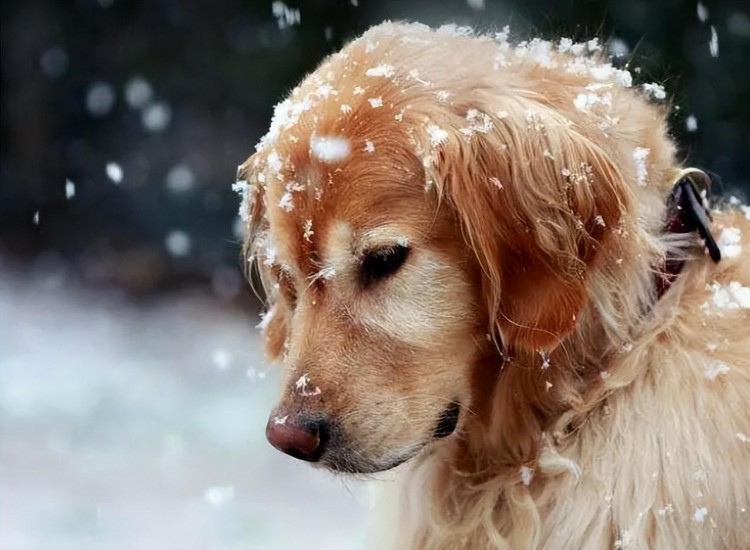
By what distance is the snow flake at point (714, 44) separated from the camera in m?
5.57

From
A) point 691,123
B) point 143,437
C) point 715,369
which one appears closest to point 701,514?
point 715,369

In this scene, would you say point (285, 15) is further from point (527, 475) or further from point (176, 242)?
point (527, 475)

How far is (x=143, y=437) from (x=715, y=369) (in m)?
3.60

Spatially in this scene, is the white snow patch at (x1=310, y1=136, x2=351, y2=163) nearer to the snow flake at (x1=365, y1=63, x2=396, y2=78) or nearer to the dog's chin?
the snow flake at (x1=365, y1=63, x2=396, y2=78)

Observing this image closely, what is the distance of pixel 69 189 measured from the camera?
6.91 metres

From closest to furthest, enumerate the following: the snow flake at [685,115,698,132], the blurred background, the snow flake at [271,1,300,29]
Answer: the blurred background
the snow flake at [685,115,698,132]
the snow flake at [271,1,300,29]

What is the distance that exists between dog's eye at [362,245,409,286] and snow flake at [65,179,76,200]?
5423mm

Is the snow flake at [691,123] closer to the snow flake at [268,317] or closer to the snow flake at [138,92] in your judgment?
the snow flake at [268,317]

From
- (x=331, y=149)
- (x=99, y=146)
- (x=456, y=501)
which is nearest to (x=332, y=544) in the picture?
(x=456, y=501)

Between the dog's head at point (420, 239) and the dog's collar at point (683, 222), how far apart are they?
17 cm

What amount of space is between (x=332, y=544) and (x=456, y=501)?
176 cm

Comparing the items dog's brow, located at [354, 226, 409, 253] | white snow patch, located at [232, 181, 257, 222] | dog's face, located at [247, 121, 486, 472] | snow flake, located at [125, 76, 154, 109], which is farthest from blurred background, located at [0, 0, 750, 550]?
dog's brow, located at [354, 226, 409, 253]

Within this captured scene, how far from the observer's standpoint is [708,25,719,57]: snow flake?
219 inches

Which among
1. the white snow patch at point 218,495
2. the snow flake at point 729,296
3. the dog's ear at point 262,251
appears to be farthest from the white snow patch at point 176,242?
the snow flake at point 729,296
